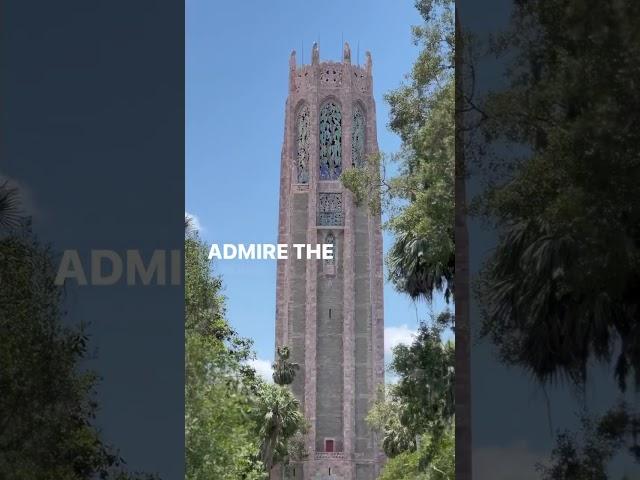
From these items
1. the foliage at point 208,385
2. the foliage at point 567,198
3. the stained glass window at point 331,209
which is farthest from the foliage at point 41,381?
the stained glass window at point 331,209

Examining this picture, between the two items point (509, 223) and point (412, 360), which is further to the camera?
point (412, 360)

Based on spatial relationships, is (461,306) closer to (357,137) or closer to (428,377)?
(428,377)

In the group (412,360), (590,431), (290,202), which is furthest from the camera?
(290,202)

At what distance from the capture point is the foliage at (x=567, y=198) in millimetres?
5699

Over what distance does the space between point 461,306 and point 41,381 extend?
264 centimetres

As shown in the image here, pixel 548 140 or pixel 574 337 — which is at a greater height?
pixel 548 140

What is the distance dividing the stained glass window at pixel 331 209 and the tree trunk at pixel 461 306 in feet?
75.3

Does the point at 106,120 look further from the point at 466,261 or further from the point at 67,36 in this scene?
the point at 466,261

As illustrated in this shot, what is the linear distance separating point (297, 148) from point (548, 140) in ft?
77.0

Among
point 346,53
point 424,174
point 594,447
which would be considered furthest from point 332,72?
point 594,447

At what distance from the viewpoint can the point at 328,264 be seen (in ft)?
96.2

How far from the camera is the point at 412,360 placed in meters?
10.2

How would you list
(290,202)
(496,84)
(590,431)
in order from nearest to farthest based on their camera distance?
(590,431), (496,84), (290,202)

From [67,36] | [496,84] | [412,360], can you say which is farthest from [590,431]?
[412,360]
